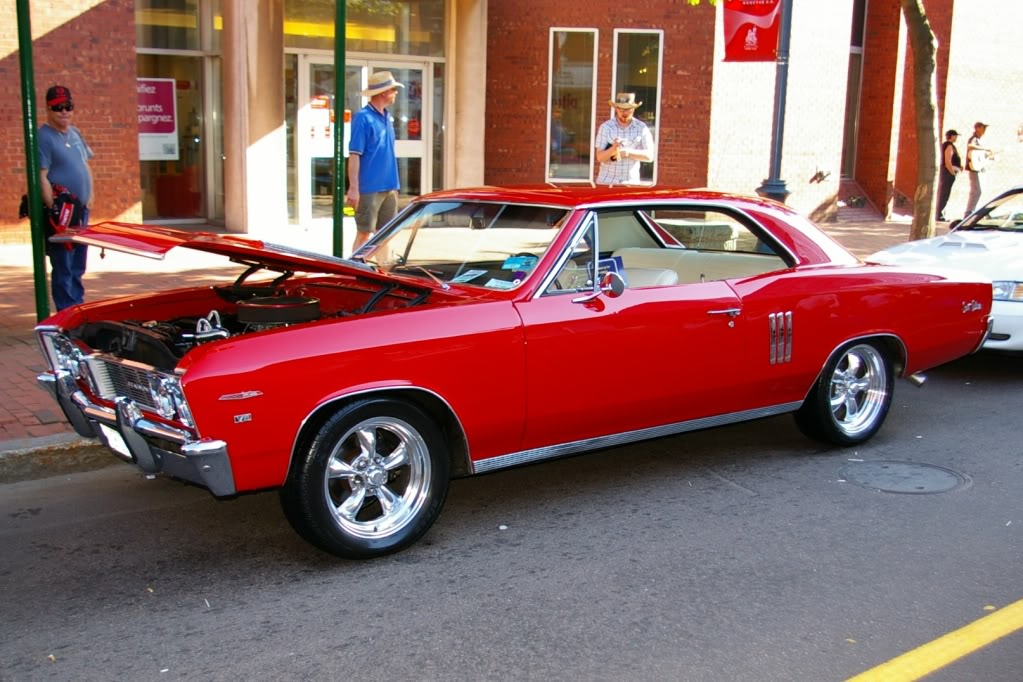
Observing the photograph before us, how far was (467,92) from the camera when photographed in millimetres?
17125

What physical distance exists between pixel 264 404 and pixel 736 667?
6.75 feet

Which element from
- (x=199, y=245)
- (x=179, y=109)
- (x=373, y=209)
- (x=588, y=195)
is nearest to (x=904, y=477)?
(x=588, y=195)

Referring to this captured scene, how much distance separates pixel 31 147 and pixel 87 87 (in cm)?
730

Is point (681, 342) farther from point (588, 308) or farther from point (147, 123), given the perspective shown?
point (147, 123)

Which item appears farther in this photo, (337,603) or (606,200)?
(606,200)

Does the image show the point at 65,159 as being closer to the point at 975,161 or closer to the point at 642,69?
the point at 642,69

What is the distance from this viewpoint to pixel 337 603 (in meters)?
4.39

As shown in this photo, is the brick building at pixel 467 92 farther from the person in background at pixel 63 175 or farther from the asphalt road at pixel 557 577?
the asphalt road at pixel 557 577

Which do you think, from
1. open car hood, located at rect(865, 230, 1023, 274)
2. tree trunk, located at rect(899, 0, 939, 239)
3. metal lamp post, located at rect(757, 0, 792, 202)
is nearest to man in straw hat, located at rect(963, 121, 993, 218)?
tree trunk, located at rect(899, 0, 939, 239)

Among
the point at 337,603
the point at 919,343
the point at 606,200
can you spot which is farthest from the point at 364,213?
the point at 337,603

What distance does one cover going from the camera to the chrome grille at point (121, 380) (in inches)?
179

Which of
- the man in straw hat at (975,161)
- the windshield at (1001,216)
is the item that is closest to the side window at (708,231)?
the windshield at (1001,216)

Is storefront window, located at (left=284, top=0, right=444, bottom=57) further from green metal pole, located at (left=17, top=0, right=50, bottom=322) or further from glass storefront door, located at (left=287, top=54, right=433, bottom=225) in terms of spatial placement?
green metal pole, located at (left=17, top=0, right=50, bottom=322)

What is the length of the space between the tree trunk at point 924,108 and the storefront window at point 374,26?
24.5 feet
